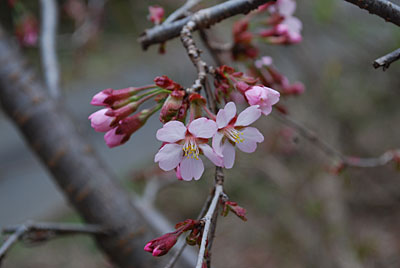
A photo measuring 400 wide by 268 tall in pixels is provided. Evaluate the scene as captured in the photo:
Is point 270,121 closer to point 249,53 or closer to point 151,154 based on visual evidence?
point 249,53

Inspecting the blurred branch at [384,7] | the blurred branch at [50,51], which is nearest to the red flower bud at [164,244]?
the blurred branch at [384,7]

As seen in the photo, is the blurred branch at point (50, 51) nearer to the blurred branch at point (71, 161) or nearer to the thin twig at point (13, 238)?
the blurred branch at point (71, 161)

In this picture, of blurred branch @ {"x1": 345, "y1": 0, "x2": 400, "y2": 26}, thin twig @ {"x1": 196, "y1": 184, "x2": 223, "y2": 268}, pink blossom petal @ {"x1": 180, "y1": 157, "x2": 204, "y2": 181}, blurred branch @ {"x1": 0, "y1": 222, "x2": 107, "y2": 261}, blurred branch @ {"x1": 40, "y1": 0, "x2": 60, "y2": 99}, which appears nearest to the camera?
thin twig @ {"x1": 196, "y1": 184, "x2": 223, "y2": 268}

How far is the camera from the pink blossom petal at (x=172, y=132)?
74 cm

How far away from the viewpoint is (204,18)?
0.89 meters

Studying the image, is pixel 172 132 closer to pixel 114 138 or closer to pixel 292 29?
pixel 114 138

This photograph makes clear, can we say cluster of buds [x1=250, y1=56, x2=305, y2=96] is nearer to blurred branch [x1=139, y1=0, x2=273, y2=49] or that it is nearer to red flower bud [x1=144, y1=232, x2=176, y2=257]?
blurred branch [x1=139, y1=0, x2=273, y2=49]

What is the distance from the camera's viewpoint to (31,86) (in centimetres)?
153

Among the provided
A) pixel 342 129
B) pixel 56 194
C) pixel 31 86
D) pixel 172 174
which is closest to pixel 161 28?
pixel 31 86

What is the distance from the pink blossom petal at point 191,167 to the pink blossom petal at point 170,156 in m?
0.02

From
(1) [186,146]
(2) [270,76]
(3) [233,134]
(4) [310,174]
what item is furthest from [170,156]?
(4) [310,174]

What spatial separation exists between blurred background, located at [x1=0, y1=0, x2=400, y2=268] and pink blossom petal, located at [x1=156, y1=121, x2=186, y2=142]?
127 centimetres

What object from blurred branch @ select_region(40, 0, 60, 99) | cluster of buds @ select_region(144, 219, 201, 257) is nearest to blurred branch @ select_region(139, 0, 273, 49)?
cluster of buds @ select_region(144, 219, 201, 257)

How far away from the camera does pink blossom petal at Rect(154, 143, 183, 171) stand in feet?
2.58
